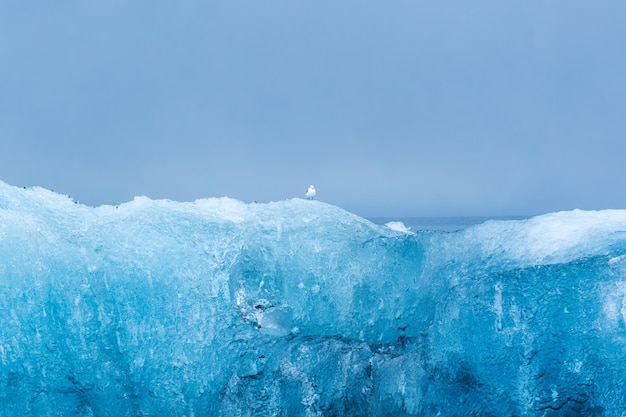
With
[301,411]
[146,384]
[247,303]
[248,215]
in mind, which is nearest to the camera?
[301,411]

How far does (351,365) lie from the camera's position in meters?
3.60

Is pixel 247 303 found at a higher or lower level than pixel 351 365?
higher

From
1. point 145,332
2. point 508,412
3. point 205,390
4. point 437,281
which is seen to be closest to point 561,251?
point 437,281

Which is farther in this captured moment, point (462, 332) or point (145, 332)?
point (145, 332)

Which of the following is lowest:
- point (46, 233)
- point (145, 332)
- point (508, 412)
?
point (508, 412)

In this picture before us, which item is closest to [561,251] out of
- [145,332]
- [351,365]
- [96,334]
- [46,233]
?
[351,365]

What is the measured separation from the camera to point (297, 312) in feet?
14.0

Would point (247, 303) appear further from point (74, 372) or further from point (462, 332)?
point (462, 332)

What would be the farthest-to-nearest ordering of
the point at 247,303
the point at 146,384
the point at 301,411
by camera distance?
the point at 247,303, the point at 146,384, the point at 301,411

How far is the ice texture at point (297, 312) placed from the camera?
11.0 feet

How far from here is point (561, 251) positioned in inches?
154

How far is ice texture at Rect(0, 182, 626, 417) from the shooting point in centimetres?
336

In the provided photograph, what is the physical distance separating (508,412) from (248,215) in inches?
79.7

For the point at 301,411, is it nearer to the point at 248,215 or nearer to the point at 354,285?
the point at 354,285
